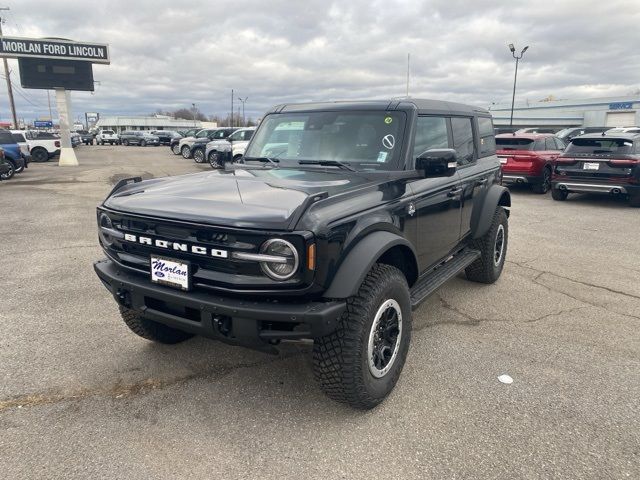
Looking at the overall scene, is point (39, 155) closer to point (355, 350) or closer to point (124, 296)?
point (124, 296)

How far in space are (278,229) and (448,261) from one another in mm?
2627

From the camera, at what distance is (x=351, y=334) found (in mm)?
2625

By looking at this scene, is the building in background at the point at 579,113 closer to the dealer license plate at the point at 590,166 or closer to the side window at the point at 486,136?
the dealer license plate at the point at 590,166

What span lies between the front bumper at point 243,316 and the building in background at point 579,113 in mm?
56014

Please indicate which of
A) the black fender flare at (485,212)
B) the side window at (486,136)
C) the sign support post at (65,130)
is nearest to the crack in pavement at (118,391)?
the black fender flare at (485,212)

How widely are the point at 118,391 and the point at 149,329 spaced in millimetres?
554

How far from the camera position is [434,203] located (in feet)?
12.2

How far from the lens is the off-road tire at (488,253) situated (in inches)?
199

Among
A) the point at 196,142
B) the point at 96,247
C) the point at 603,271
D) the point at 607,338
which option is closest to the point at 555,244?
the point at 603,271

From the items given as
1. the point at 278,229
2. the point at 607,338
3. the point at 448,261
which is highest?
the point at 278,229

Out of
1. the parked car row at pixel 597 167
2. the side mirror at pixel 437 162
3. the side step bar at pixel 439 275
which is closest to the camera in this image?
the side mirror at pixel 437 162

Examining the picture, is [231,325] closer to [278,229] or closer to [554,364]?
[278,229]

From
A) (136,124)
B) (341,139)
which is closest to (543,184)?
(341,139)

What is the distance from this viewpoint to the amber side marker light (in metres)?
2.38
